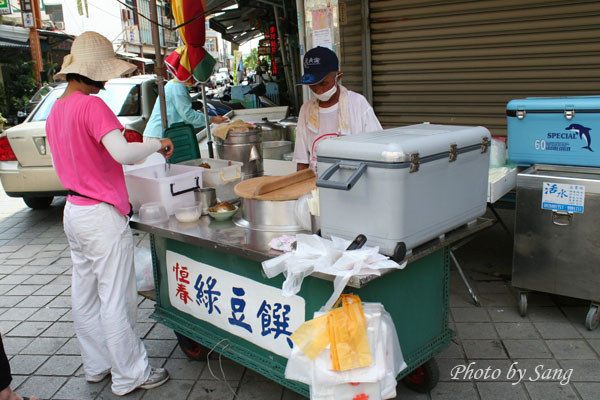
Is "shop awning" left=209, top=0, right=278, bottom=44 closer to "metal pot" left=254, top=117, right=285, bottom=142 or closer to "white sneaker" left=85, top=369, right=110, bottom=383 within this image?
"metal pot" left=254, top=117, right=285, bottom=142

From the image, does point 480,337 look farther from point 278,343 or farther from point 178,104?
point 178,104

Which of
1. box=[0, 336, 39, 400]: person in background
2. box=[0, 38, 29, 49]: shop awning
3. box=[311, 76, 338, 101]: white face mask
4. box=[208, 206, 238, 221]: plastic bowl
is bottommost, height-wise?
box=[0, 336, 39, 400]: person in background

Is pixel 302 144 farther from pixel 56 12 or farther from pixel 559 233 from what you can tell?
pixel 56 12

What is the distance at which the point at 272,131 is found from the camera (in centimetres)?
525

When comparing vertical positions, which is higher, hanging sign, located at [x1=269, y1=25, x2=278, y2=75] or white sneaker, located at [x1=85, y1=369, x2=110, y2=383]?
hanging sign, located at [x1=269, y1=25, x2=278, y2=75]

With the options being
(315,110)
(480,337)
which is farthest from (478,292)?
(315,110)

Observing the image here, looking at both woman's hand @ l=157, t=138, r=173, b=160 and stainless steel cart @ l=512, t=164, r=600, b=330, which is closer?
woman's hand @ l=157, t=138, r=173, b=160

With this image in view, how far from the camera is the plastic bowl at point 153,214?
116 inches

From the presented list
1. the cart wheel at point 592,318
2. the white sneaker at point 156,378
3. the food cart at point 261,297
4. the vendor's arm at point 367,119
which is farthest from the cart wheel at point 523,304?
the white sneaker at point 156,378

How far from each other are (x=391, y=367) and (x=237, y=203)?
5.19ft

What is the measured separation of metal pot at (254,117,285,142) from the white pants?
2557 millimetres

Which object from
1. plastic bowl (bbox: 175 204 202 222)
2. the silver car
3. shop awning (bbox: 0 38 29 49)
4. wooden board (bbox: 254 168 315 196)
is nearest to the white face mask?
wooden board (bbox: 254 168 315 196)

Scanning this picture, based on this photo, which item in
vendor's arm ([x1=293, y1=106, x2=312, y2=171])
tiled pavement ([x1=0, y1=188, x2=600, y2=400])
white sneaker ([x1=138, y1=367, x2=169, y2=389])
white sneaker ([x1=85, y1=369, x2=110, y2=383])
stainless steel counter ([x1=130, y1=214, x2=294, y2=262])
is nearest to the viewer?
stainless steel counter ([x1=130, y1=214, x2=294, y2=262])

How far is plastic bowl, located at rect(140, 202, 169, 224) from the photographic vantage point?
295cm
